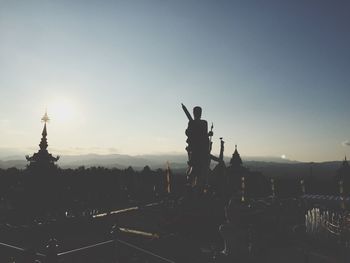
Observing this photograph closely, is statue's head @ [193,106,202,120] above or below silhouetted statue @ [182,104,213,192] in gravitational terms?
above

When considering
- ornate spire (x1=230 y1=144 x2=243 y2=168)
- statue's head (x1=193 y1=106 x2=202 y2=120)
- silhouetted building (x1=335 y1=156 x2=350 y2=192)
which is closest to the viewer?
statue's head (x1=193 y1=106 x2=202 y2=120)

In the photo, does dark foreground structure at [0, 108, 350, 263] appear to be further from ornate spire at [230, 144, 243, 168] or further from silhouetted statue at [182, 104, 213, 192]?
ornate spire at [230, 144, 243, 168]

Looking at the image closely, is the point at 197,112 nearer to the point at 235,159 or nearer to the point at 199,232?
the point at 199,232

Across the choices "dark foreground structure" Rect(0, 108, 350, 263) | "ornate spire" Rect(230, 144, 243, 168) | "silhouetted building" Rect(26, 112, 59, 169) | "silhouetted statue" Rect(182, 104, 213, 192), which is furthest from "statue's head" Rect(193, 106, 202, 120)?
"ornate spire" Rect(230, 144, 243, 168)

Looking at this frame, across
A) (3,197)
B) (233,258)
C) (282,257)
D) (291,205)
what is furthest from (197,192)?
(3,197)

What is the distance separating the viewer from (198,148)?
11.3 metres

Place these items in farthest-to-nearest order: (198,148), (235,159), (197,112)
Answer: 1. (235,159)
2. (197,112)
3. (198,148)

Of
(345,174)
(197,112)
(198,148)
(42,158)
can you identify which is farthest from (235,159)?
(198,148)

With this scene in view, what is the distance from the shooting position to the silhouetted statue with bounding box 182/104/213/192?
36.7ft

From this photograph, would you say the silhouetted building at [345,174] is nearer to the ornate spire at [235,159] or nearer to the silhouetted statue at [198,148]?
the ornate spire at [235,159]

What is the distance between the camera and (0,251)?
7.72 metres

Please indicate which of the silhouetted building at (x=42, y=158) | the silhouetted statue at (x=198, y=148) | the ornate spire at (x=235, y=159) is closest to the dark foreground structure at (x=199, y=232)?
the silhouetted statue at (x=198, y=148)

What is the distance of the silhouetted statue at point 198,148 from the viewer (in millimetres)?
11172

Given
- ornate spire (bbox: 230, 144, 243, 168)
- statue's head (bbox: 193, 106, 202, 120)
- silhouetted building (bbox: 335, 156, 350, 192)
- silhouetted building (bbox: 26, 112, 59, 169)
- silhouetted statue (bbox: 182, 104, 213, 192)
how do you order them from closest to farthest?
silhouetted statue (bbox: 182, 104, 213, 192) < statue's head (bbox: 193, 106, 202, 120) < silhouetted building (bbox: 26, 112, 59, 169) < silhouetted building (bbox: 335, 156, 350, 192) < ornate spire (bbox: 230, 144, 243, 168)
